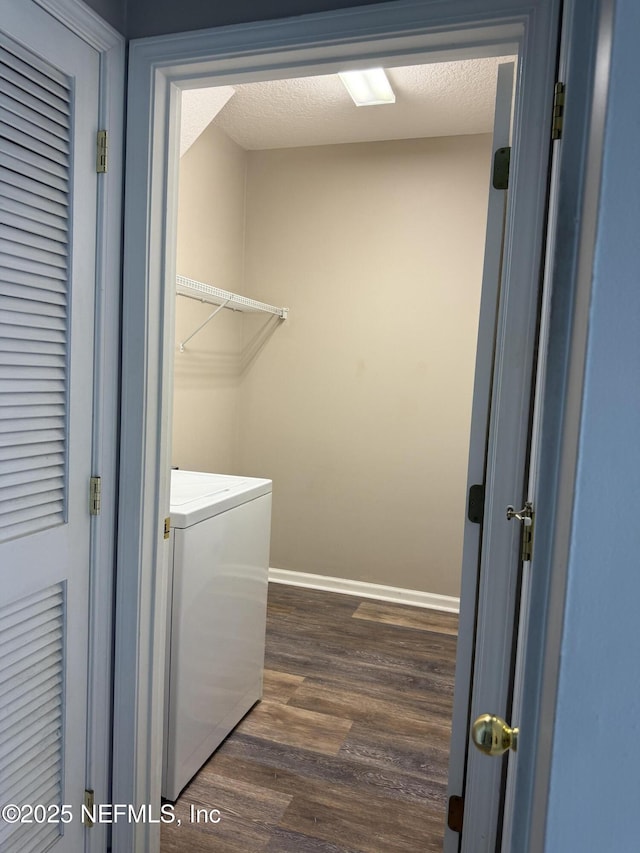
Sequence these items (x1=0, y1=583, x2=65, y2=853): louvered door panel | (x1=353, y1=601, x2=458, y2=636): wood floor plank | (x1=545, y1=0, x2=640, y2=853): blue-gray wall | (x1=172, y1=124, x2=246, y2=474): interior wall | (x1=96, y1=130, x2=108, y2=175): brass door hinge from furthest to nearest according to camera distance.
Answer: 1. (x1=353, y1=601, x2=458, y2=636): wood floor plank
2. (x1=172, y1=124, x2=246, y2=474): interior wall
3. (x1=96, y1=130, x2=108, y2=175): brass door hinge
4. (x1=0, y1=583, x2=65, y2=853): louvered door panel
5. (x1=545, y1=0, x2=640, y2=853): blue-gray wall

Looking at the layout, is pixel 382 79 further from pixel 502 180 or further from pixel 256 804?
pixel 256 804

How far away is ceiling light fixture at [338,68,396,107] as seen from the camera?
270 cm

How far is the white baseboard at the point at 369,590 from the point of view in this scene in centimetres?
359

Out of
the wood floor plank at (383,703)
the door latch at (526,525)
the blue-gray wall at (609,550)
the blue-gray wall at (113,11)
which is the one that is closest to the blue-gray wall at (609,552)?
the blue-gray wall at (609,550)

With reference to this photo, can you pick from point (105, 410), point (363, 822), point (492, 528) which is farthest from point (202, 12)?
point (363, 822)

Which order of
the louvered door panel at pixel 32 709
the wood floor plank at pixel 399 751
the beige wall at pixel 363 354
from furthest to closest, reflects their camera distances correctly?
1. the beige wall at pixel 363 354
2. the wood floor plank at pixel 399 751
3. the louvered door panel at pixel 32 709

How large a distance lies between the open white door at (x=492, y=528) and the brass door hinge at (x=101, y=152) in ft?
2.89

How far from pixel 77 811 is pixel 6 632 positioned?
556mm

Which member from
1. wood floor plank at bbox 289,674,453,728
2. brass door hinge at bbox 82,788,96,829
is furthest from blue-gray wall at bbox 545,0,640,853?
wood floor plank at bbox 289,674,453,728

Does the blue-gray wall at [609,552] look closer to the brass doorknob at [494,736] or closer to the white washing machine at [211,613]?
the brass doorknob at [494,736]

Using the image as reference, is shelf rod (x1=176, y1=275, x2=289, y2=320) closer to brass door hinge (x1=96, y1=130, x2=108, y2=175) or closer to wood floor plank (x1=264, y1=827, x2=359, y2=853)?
brass door hinge (x1=96, y1=130, x2=108, y2=175)

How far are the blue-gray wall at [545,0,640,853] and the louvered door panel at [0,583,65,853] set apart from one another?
121cm

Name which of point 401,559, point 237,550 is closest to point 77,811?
point 237,550

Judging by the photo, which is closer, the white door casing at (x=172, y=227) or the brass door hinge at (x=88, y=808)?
the white door casing at (x=172, y=227)
